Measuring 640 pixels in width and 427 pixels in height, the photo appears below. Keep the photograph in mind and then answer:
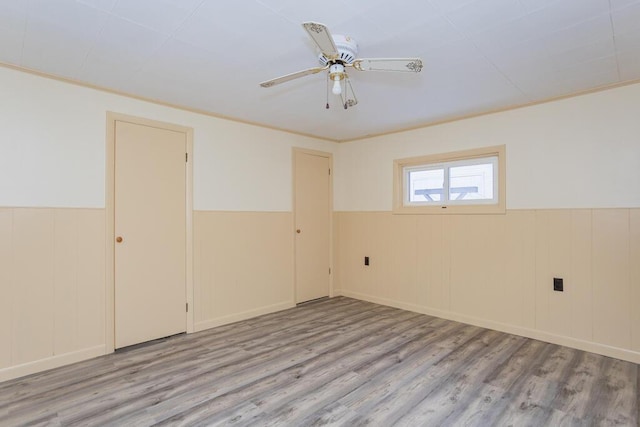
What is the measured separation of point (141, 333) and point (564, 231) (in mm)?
4053

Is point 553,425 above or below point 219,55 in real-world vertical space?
below

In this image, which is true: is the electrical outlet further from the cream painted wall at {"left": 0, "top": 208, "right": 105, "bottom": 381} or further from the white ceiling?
the cream painted wall at {"left": 0, "top": 208, "right": 105, "bottom": 381}

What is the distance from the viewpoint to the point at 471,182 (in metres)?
3.87

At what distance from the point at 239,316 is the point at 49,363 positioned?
1.72 m

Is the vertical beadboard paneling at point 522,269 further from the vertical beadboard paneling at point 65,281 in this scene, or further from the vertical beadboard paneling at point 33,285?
the vertical beadboard paneling at point 33,285

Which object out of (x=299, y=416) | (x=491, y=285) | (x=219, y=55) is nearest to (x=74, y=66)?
(x=219, y=55)

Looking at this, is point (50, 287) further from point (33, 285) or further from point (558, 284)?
point (558, 284)

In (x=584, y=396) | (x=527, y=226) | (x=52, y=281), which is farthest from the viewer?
(x=527, y=226)

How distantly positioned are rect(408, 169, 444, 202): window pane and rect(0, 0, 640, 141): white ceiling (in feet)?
3.51

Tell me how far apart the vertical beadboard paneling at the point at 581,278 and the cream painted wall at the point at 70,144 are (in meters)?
3.43

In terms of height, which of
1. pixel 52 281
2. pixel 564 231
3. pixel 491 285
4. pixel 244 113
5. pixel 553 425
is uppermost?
pixel 244 113

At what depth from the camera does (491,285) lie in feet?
11.8

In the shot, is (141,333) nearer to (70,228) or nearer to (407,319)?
(70,228)

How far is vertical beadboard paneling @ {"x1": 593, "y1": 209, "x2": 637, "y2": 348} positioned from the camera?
282cm
